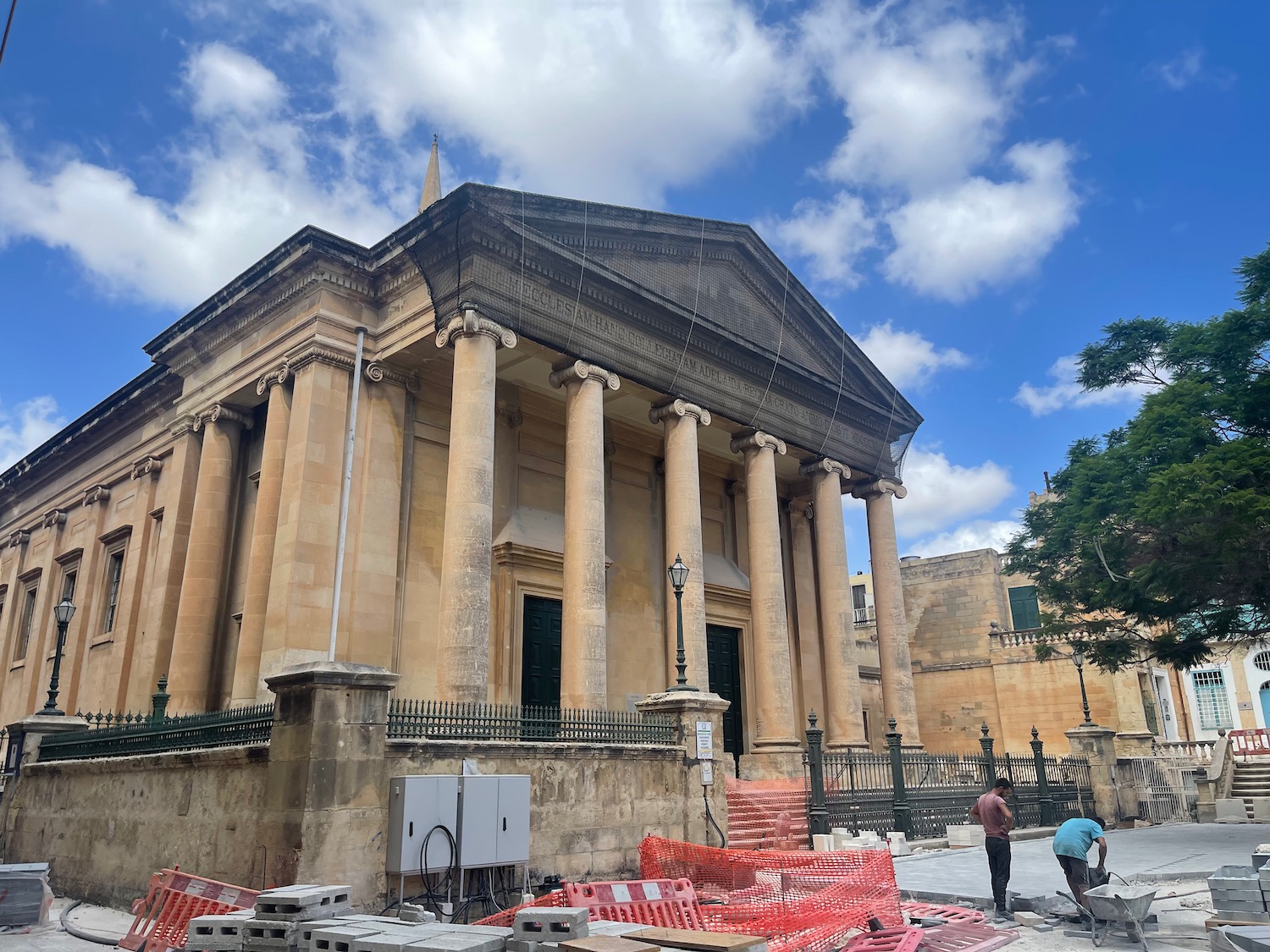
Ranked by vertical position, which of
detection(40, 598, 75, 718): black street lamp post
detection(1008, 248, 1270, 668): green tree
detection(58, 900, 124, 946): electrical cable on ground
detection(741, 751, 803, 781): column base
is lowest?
detection(58, 900, 124, 946): electrical cable on ground

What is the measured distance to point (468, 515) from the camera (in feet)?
52.5

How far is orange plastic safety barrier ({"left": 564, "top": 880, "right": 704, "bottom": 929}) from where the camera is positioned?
29.3ft

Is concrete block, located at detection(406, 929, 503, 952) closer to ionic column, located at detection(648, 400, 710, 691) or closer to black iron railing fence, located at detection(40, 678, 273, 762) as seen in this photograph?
black iron railing fence, located at detection(40, 678, 273, 762)

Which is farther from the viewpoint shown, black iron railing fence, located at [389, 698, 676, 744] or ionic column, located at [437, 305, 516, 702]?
ionic column, located at [437, 305, 516, 702]

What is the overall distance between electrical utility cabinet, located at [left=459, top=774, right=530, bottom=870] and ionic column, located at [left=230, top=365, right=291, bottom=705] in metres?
8.08

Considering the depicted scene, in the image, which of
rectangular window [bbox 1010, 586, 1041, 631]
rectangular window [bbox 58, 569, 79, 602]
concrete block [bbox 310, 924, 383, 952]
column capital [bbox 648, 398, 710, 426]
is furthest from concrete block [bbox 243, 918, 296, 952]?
rectangular window [bbox 1010, 586, 1041, 631]

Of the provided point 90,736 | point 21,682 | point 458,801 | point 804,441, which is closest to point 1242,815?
point 804,441

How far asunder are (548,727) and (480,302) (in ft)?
26.9

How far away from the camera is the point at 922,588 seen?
36688mm

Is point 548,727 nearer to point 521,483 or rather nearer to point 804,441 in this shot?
point 521,483

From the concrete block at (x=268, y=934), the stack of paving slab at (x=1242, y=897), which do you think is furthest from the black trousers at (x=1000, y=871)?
the concrete block at (x=268, y=934)

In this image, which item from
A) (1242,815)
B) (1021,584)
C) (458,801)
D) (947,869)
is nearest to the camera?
(458,801)

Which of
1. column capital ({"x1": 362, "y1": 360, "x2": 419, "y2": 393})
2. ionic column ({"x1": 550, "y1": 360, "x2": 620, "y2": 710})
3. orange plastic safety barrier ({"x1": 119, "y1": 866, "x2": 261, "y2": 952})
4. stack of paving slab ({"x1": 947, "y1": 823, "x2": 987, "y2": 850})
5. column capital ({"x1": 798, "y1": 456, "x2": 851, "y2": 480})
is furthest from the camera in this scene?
column capital ({"x1": 798, "y1": 456, "x2": 851, "y2": 480})

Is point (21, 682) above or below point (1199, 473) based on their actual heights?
below
